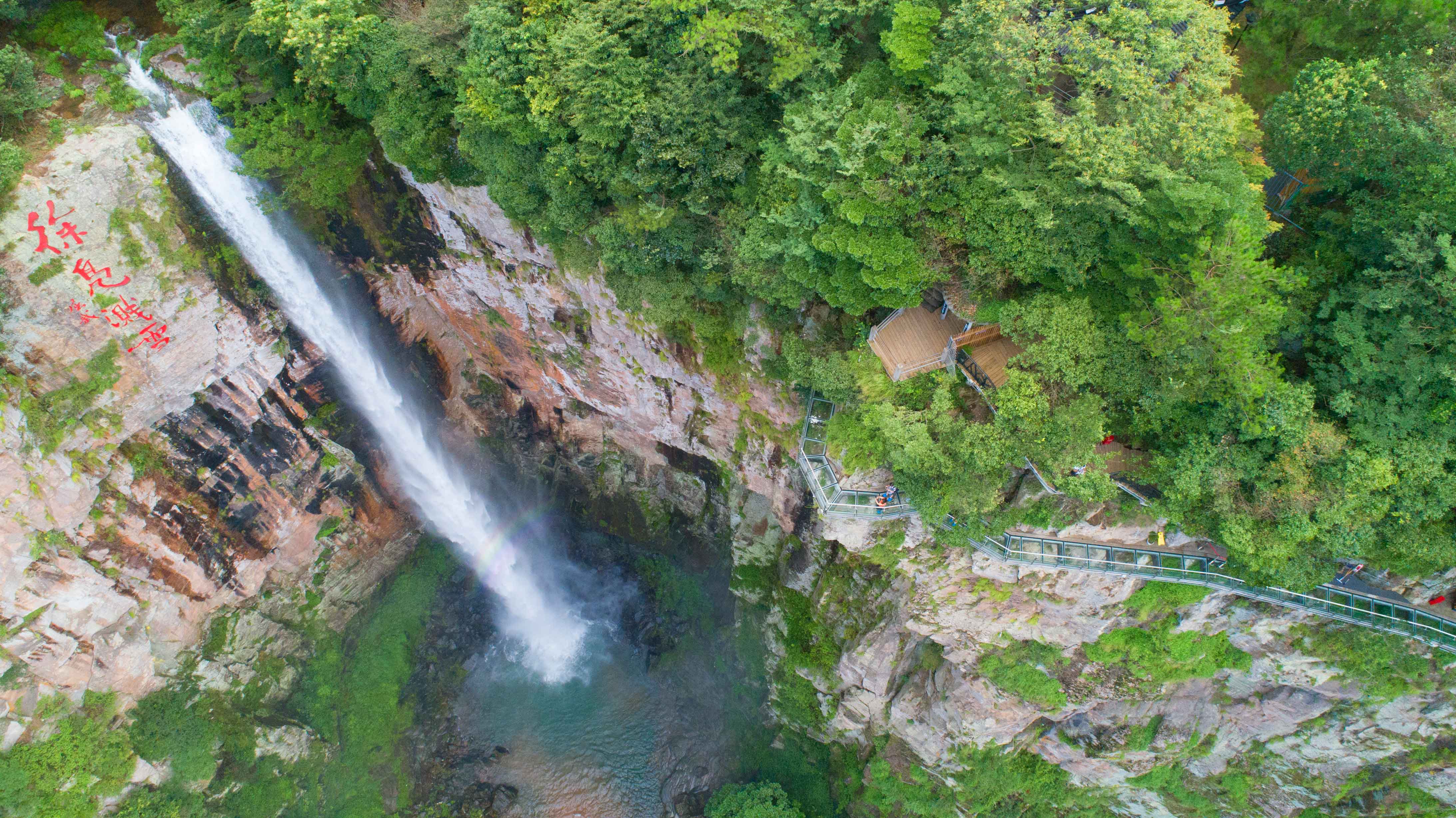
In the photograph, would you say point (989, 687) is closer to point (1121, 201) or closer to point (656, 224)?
point (1121, 201)

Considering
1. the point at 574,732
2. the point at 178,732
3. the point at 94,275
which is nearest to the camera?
the point at 94,275

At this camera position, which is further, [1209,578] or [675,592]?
[675,592]

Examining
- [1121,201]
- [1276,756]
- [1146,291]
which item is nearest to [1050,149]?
[1121,201]

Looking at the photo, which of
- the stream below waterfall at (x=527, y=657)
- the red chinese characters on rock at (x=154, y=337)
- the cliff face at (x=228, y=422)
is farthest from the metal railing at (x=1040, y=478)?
the red chinese characters on rock at (x=154, y=337)

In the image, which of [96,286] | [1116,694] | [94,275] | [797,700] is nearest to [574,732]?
[797,700]

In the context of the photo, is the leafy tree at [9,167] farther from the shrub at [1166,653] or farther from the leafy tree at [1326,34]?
the shrub at [1166,653]

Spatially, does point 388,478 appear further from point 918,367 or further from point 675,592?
point 918,367
